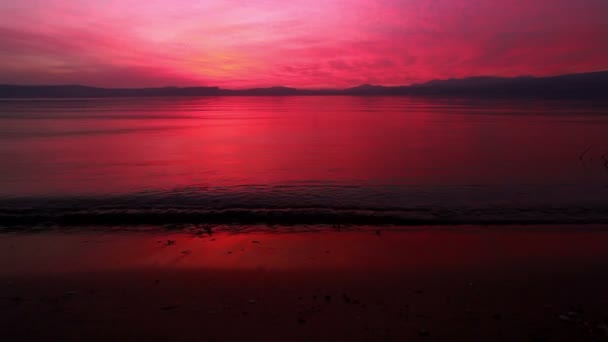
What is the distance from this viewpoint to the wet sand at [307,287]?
553cm

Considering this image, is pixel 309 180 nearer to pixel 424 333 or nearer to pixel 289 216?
pixel 289 216

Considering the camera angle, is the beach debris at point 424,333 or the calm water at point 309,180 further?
the calm water at point 309,180

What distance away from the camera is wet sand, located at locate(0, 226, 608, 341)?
5531 mm

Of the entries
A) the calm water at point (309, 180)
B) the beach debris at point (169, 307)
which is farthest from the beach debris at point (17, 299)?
the calm water at point (309, 180)

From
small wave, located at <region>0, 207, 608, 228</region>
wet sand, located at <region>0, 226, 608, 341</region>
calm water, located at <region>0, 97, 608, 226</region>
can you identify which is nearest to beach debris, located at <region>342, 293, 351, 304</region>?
wet sand, located at <region>0, 226, 608, 341</region>

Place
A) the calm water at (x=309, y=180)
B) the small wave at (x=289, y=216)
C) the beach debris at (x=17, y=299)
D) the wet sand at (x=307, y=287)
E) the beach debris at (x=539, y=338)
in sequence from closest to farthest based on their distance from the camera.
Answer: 1. the beach debris at (x=539, y=338)
2. the wet sand at (x=307, y=287)
3. the beach debris at (x=17, y=299)
4. the small wave at (x=289, y=216)
5. the calm water at (x=309, y=180)

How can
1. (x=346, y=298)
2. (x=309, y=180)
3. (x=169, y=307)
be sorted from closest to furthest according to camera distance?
(x=169, y=307) < (x=346, y=298) < (x=309, y=180)

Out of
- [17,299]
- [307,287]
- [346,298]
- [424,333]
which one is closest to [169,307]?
[307,287]

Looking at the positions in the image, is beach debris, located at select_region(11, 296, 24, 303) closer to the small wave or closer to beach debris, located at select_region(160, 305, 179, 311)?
beach debris, located at select_region(160, 305, 179, 311)

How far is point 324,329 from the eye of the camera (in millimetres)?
5516

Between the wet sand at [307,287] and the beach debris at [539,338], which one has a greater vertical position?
the beach debris at [539,338]

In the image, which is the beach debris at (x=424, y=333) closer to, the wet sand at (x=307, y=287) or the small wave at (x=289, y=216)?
the wet sand at (x=307, y=287)

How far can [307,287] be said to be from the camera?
6.88m

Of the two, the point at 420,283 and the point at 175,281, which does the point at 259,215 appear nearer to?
the point at 175,281
